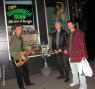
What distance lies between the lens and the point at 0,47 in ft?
38.0

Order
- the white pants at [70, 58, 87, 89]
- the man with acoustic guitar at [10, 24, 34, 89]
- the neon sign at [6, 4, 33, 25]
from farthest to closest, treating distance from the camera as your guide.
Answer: the neon sign at [6, 4, 33, 25] → the man with acoustic guitar at [10, 24, 34, 89] → the white pants at [70, 58, 87, 89]

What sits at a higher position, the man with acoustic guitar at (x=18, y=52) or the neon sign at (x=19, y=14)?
the neon sign at (x=19, y=14)

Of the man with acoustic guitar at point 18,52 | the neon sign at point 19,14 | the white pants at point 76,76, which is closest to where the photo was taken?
the white pants at point 76,76

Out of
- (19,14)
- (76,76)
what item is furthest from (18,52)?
(19,14)

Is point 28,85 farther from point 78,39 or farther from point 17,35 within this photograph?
point 78,39

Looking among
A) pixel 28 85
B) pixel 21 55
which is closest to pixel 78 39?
pixel 21 55

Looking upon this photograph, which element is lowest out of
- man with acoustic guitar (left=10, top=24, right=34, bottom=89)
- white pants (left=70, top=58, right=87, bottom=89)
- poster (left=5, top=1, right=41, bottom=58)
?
white pants (left=70, top=58, right=87, bottom=89)

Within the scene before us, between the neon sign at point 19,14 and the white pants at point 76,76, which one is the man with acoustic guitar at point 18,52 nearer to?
the white pants at point 76,76

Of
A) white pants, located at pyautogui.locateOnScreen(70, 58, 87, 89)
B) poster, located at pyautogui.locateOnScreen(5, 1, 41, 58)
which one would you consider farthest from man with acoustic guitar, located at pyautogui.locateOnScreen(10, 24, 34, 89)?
poster, located at pyautogui.locateOnScreen(5, 1, 41, 58)

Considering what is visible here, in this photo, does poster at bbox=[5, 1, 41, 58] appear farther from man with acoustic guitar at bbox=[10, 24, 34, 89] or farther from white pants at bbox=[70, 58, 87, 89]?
white pants at bbox=[70, 58, 87, 89]

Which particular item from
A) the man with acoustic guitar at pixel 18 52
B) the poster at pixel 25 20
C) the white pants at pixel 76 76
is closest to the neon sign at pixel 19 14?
the poster at pixel 25 20

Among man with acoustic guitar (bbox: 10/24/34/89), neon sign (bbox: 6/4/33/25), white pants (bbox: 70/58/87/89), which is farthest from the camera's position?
neon sign (bbox: 6/4/33/25)

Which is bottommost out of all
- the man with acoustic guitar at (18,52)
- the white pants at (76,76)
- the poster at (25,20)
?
the white pants at (76,76)

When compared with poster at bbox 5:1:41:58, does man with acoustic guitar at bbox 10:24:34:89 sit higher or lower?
lower
